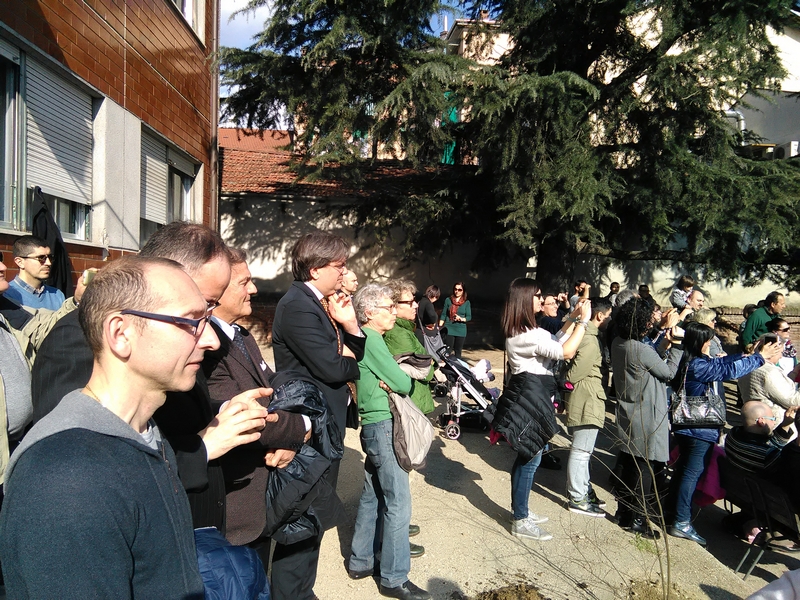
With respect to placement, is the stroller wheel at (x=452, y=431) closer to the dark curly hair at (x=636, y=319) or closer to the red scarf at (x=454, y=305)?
the dark curly hair at (x=636, y=319)

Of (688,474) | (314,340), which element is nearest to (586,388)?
(688,474)

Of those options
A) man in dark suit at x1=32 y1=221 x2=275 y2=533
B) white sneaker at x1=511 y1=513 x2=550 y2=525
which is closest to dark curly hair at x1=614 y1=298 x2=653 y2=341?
white sneaker at x1=511 y1=513 x2=550 y2=525

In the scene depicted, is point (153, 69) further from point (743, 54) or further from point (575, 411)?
point (743, 54)

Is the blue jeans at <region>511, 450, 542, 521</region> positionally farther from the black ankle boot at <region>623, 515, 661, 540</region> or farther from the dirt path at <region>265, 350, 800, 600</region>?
the black ankle boot at <region>623, 515, 661, 540</region>

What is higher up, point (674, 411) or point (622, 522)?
point (674, 411)

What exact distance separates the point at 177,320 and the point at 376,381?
2.19m

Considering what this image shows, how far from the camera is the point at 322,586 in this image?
3.47 metres

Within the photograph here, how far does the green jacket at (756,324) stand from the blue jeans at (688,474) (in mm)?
4436

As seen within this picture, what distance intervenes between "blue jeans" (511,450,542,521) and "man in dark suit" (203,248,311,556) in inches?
94.8

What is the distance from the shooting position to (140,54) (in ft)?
21.7

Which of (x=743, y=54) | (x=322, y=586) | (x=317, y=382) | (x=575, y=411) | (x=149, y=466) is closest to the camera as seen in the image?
(x=149, y=466)

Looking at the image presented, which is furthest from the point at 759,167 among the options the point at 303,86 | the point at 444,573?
the point at 444,573

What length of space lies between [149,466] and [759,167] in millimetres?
12065

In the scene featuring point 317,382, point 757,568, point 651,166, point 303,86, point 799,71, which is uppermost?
point 799,71
